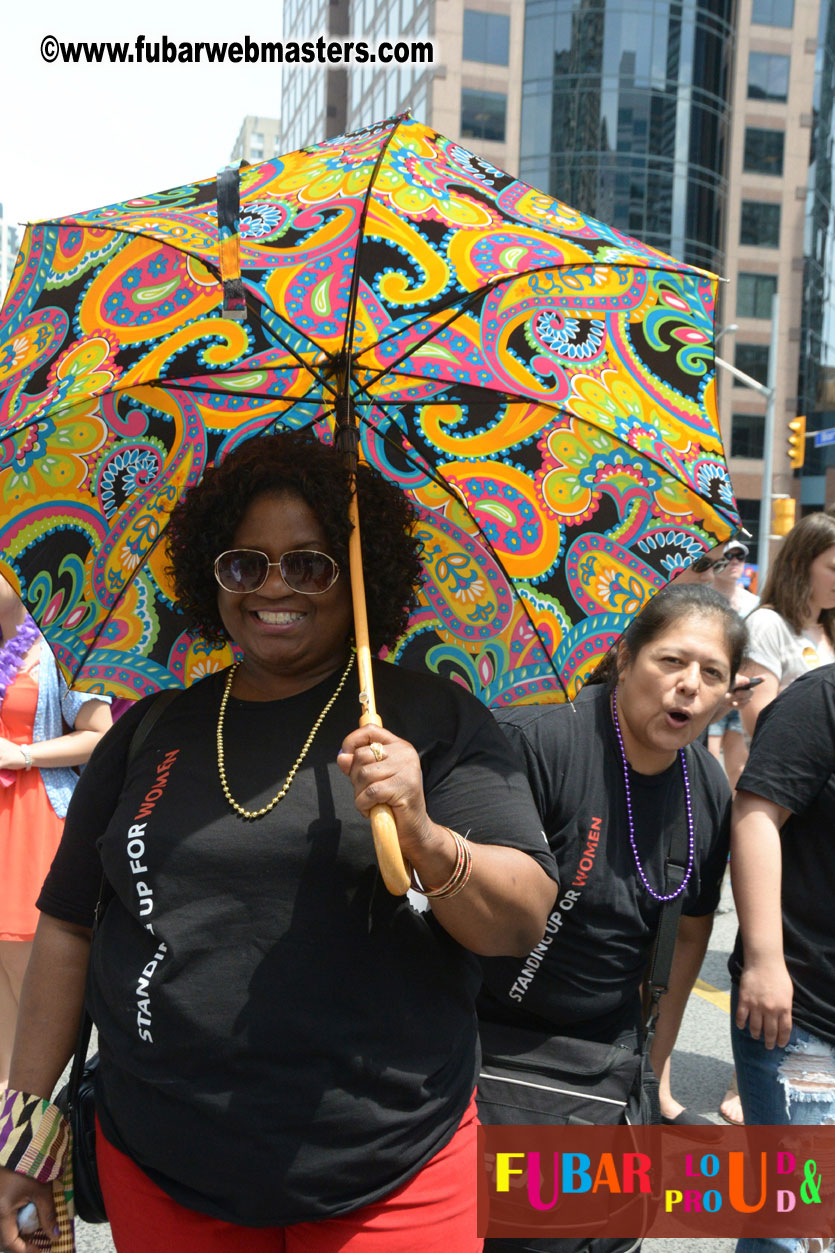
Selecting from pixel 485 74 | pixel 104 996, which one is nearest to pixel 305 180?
pixel 104 996

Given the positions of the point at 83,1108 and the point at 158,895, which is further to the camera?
the point at 83,1108

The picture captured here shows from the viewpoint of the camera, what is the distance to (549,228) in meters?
1.84

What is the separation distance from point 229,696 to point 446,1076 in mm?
718

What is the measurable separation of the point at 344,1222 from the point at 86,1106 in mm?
546

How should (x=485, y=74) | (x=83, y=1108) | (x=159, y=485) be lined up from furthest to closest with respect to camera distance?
(x=485, y=74), (x=159, y=485), (x=83, y=1108)

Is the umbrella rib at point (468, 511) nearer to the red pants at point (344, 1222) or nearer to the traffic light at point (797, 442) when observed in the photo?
the red pants at point (344, 1222)

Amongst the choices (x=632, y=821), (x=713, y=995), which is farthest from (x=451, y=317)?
(x=713, y=995)

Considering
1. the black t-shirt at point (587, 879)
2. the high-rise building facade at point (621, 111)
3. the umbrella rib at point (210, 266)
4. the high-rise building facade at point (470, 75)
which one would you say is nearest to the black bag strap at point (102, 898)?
the umbrella rib at point (210, 266)

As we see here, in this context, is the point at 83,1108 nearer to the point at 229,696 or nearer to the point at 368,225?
the point at 229,696

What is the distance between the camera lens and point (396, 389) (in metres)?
2.13

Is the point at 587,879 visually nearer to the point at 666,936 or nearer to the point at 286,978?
the point at 666,936

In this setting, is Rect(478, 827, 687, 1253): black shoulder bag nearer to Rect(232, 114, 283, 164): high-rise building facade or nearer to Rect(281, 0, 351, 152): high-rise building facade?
Rect(281, 0, 351, 152): high-rise building facade

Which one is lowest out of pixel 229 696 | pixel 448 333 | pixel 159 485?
pixel 229 696

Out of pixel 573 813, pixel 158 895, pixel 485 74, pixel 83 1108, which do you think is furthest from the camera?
pixel 485 74
